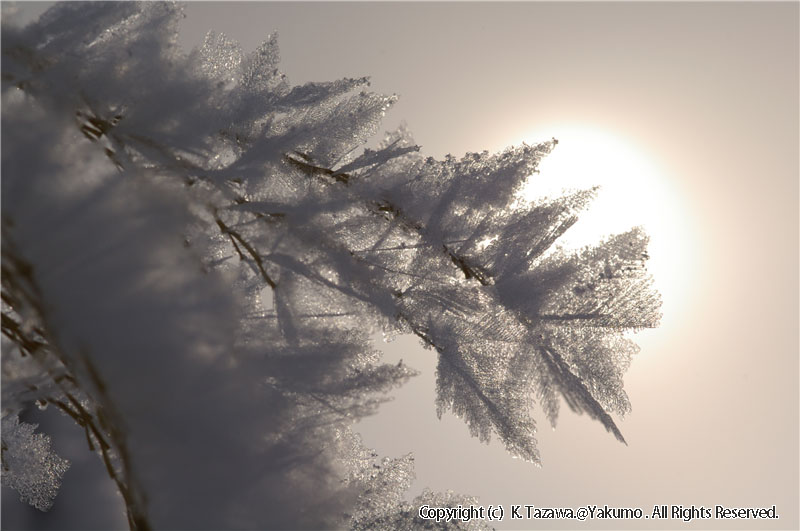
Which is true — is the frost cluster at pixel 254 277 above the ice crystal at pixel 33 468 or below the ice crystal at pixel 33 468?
above

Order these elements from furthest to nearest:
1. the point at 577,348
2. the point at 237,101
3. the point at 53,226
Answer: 1. the point at 237,101
2. the point at 577,348
3. the point at 53,226

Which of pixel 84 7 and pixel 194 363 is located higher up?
pixel 84 7

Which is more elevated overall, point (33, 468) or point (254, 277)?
point (254, 277)

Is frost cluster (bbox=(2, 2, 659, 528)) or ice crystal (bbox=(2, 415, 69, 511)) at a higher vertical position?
frost cluster (bbox=(2, 2, 659, 528))

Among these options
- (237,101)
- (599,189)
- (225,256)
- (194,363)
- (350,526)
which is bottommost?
(350,526)

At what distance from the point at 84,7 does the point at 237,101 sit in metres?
0.37

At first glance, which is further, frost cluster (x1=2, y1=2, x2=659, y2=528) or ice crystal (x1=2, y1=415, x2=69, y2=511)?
ice crystal (x1=2, y1=415, x2=69, y2=511)

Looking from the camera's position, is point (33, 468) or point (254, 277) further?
point (33, 468)

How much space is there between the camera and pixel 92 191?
3.01ft

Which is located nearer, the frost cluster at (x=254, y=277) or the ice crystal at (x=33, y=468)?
the frost cluster at (x=254, y=277)

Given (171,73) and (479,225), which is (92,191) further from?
(479,225)

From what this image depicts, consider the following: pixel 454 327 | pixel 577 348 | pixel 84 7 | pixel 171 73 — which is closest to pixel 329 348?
pixel 454 327

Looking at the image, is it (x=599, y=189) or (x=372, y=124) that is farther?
(x=372, y=124)

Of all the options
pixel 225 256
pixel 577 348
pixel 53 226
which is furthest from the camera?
pixel 225 256
